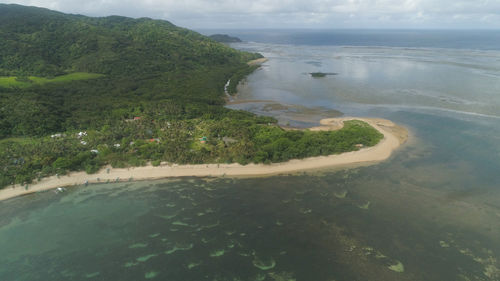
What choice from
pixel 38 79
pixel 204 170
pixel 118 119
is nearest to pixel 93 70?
pixel 38 79

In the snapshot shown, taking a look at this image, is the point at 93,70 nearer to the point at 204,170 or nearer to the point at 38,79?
the point at 38,79

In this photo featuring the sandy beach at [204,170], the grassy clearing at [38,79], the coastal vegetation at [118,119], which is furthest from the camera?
the grassy clearing at [38,79]

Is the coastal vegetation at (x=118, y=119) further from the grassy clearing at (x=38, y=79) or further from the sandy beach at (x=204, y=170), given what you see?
the sandy beach at (x=204, y=170)

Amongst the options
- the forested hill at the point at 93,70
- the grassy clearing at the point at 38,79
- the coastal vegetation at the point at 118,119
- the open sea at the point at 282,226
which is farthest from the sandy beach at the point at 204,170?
the grassy clearing at the point at 38,79

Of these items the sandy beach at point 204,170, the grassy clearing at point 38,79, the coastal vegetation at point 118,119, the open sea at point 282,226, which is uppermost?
the grassy clearing at point 38,79

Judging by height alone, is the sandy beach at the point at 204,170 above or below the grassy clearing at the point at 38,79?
below

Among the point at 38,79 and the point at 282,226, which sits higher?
the point at 38,79

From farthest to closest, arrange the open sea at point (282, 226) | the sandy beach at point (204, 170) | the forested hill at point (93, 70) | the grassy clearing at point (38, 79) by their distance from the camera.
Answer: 1. the grassy clearing at point (38, 79)
2. the forested hill at point (93, 70)
3. the sandy beach at point (204, 170)
4. the open sea at point (282, 226)
